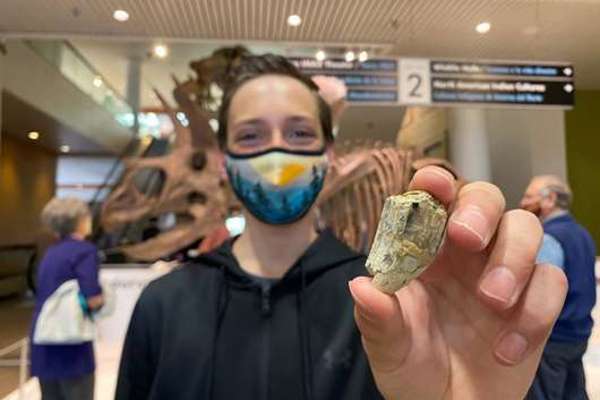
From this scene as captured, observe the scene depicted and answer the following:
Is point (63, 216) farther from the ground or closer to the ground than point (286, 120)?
closer to the ground

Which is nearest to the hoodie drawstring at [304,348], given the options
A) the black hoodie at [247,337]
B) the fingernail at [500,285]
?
the black hoodie at [247,337]

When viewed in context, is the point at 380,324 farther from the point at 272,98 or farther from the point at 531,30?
the point at 531,30

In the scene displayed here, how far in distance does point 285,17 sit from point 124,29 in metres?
1.73

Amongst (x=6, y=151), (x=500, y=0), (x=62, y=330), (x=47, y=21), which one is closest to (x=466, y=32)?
(x=500, y=0)

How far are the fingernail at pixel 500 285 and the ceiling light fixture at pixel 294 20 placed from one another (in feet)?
16.6

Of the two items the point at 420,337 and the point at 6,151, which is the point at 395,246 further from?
the point at 6,151

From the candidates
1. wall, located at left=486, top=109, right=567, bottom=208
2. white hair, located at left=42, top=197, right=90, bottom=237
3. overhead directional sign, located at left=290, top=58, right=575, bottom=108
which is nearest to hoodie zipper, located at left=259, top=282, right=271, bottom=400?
white hair, located at left=42, top=197, right=90, bottom=237

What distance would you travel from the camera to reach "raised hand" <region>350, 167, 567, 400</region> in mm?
656

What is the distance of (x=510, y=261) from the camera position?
0.68 m

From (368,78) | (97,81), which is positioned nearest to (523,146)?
(368,78)

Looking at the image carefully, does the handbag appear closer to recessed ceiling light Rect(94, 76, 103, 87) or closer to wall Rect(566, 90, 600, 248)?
wall Rect(566, 90, 600, 248)

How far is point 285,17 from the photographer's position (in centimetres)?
539

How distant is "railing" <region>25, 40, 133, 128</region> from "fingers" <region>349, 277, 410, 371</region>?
8755 millimetres

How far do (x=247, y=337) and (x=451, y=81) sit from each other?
4.50 meters
